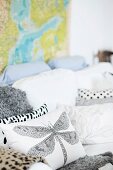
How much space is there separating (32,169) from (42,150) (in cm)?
34

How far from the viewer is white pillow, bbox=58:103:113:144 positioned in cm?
181

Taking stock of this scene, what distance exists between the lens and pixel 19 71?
2051 mm

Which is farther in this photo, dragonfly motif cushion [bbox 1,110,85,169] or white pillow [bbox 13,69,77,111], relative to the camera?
white pillow [bbox 13,69,77,111]

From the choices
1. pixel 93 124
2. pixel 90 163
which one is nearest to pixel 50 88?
pixel 93 124

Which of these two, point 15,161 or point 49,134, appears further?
point 49,134

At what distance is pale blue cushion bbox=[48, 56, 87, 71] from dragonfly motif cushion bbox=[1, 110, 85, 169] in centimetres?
89

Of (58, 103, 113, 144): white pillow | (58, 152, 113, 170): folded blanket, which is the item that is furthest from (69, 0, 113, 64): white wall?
(58, 152, 113, 170): folded blanket

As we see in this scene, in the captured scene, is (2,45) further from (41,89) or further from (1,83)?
(41,89)

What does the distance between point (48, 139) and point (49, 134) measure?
3 centimetres

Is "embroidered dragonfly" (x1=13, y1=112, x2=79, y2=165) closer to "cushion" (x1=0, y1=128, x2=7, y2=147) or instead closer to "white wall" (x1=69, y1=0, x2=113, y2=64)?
"cushion" (x1=0, y1=128, x2=7, y2=147)

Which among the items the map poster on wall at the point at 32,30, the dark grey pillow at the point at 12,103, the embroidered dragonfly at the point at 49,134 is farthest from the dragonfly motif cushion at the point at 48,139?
the map poster on wall at the point at 32,30

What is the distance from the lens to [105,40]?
3.40 m

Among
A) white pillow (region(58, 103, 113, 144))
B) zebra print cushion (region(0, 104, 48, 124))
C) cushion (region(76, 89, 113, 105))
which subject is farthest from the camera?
cushion (region(76, 89, 113, 105))

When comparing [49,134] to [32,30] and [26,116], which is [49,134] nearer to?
[26,116]
